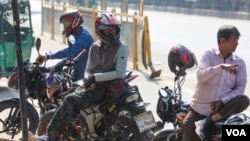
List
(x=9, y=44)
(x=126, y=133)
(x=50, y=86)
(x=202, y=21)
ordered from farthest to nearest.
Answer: (x=202, y=21) < (x=9, y=44) < (x=50, y=86) < (x=126, y=133)

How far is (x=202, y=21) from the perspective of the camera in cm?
2880

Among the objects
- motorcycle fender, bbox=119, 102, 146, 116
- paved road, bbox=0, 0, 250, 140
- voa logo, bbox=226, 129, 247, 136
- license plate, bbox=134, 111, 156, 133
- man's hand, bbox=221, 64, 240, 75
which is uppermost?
man's hand, bbox=221, 64, 240, 75

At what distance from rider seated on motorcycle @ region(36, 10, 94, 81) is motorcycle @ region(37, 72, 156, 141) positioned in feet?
1.94

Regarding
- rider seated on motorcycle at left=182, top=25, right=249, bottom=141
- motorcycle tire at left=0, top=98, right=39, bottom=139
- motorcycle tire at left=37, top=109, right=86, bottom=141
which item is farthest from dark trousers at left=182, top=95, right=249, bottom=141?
motorcycle tire at left=0, top=98, right=39, bottom=139

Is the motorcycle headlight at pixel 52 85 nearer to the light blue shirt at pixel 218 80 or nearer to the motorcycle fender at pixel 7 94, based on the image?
the light blue shirt at pixel 218 80

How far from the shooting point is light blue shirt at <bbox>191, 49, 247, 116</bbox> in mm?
4754

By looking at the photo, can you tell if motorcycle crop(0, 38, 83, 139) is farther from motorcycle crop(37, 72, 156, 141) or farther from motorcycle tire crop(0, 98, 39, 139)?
motorcycle crop(37, 72, 156, 141)

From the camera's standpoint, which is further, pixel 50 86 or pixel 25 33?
pixel 25 33

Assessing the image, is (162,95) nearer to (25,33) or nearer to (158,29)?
(25,33)

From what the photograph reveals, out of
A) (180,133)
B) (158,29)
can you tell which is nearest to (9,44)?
(180,133)

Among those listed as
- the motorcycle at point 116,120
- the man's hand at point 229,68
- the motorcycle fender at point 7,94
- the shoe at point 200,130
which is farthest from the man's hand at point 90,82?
the motorcycle fender at point 7,94

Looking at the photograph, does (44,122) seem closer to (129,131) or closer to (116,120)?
(116,120)

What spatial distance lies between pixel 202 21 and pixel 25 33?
58.9 ft

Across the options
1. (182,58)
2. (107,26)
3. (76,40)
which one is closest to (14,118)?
(76,40)
